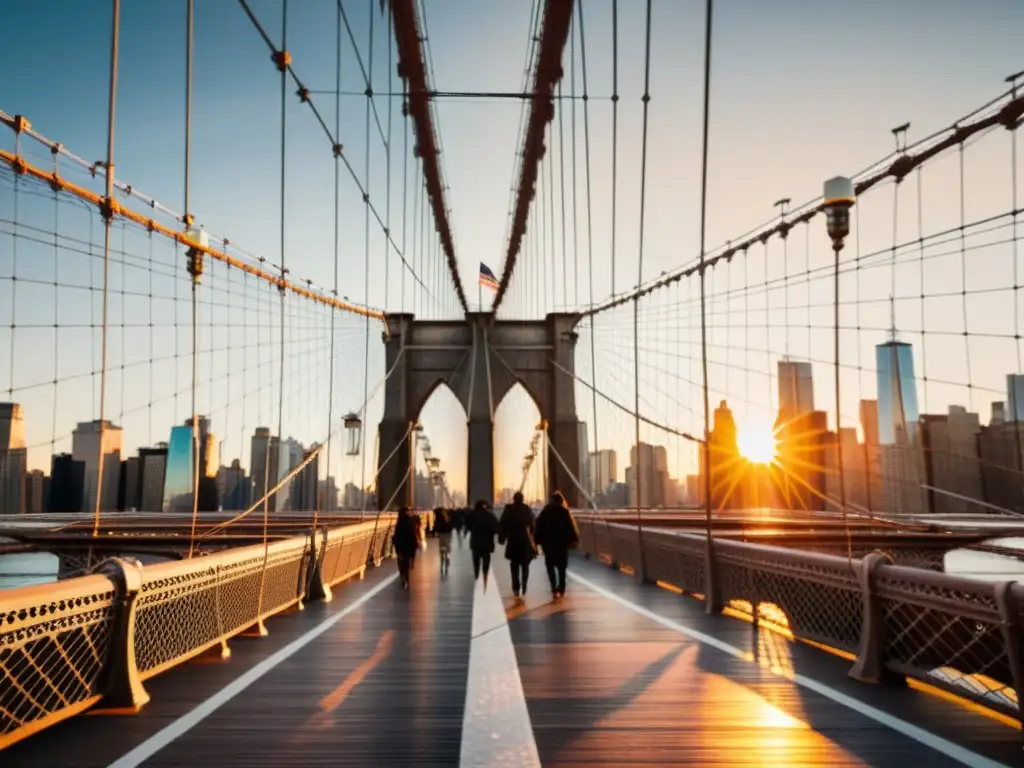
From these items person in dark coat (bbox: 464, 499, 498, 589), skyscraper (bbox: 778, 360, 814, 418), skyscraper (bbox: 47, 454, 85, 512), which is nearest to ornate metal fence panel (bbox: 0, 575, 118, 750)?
person in dark coat (bbox: 464, 499, 498, 589)

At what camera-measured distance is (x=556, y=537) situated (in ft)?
34.4

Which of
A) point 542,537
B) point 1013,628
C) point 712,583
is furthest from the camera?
point 542,537

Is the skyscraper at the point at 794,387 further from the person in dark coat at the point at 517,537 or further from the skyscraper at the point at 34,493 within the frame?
the skyscraper at the point at 34,493

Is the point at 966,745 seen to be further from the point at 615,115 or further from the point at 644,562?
the point at 615,115

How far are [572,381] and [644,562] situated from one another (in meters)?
20.3

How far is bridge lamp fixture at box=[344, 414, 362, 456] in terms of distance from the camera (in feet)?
77.2

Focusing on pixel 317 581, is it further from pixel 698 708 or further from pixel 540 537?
pixel 698 708

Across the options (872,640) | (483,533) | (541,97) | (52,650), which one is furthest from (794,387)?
(52,650)

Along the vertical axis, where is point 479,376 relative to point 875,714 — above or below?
above

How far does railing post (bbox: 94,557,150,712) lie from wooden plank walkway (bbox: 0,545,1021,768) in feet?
0.40

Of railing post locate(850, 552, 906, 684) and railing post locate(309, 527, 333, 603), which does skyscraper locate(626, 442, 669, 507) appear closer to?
railing post locate(309, 527, 333, 603)

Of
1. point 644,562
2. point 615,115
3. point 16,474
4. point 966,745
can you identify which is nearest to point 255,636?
point 966,745

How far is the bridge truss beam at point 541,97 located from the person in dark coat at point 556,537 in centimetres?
1405

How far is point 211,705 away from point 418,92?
22949 millimetres
